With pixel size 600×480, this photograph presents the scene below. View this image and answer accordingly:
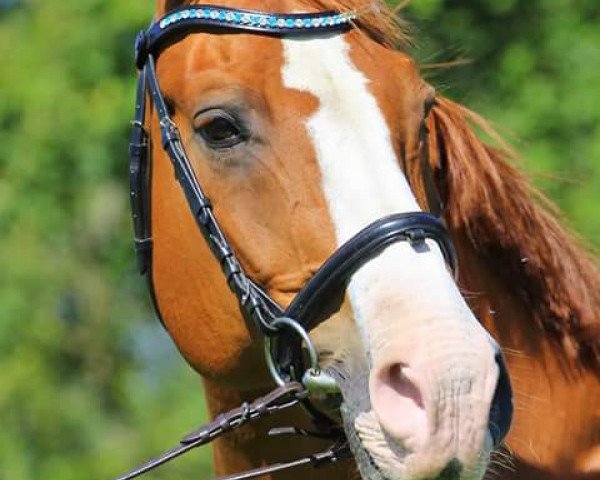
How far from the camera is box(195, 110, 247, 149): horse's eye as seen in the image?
263 centimetres

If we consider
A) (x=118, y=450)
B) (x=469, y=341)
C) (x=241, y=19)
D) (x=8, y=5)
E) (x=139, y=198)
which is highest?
(x=8, y=5)

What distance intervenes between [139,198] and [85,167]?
3201mm

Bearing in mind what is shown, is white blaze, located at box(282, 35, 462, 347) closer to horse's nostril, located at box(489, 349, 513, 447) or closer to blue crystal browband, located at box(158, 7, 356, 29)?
blue crystal browband, located at box(158, 7, 356, 29)

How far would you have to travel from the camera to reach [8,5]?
24.6 feet

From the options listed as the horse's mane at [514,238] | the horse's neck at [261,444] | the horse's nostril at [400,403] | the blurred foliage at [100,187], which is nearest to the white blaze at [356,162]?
the horse's nostril at [400,403]

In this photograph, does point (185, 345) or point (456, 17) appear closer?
point (185, 345)

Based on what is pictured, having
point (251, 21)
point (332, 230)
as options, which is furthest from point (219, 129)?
point (332, 230)

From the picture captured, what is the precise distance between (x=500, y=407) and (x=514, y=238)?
2.26ft

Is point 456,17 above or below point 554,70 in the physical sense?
above

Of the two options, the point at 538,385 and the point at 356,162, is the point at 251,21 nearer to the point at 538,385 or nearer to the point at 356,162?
the point at 356,162

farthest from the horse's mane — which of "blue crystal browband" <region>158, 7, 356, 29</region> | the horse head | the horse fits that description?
"blue crystal browband" <region>158, 7, 356, 29</region>

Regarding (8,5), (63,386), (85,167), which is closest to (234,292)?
(85,167)

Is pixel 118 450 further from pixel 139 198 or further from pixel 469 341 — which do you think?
pixel 469 341

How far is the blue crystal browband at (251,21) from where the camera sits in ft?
8.80
